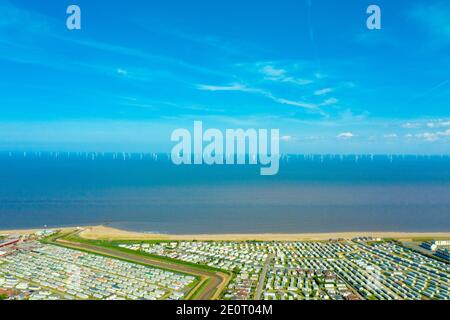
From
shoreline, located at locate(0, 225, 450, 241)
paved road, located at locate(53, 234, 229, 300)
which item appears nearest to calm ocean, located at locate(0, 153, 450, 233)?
shoreline, located at locate(0, 225, 450, 241)

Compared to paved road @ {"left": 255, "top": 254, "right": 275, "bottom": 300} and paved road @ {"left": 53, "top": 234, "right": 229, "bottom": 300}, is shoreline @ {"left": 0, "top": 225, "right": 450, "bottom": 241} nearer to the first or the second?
paved road @ {"left": 53, "top": 234, "right": 229, "bottom": 300}

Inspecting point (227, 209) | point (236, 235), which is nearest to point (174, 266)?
point (236, 235)

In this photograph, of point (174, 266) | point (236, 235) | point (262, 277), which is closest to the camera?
point (262, 277)

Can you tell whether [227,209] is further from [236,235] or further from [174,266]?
[174,266]

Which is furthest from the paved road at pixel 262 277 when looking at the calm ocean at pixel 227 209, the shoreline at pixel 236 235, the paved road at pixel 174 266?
the calm ocean at pixel 227 209

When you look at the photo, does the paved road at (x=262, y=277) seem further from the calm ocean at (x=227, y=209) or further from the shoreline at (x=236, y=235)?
the calm ocean at (x=227, y=209)
